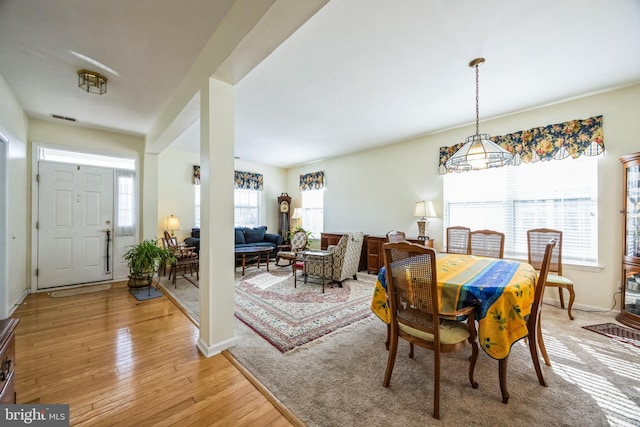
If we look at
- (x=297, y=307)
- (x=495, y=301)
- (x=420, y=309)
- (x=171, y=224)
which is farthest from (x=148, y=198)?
(x=495, y=301)

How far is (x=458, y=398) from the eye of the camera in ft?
5.46

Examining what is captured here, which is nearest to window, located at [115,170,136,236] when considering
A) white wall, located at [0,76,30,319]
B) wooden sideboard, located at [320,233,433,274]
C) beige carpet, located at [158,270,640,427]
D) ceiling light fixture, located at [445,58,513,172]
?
white wall, located at [0,76,30,319]

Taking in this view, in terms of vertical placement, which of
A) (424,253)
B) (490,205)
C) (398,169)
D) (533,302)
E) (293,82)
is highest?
(293,82)

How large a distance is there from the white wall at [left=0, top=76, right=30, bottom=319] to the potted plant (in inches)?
46.0

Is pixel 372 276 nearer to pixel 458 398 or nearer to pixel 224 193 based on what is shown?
pixel 458 398

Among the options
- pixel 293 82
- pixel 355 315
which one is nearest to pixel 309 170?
pixel 293 82

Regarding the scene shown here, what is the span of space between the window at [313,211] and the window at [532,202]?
3.26 meters

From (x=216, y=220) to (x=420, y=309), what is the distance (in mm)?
1756

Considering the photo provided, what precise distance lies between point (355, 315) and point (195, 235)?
13.5ft

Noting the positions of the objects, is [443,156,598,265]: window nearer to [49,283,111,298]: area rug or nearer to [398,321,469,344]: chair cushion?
[398,321,469,344]: chair cushion

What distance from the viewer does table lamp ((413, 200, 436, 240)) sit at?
14.4ft

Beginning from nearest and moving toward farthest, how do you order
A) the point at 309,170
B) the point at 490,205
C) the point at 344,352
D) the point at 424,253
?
the point at 424,253 < the point at 344,352 < the point at 490,205 < the point at 309,170

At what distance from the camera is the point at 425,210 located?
441cm

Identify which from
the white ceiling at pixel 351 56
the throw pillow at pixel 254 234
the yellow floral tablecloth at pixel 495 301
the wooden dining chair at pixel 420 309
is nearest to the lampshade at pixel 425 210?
the white ceiling at pixel 351 56
